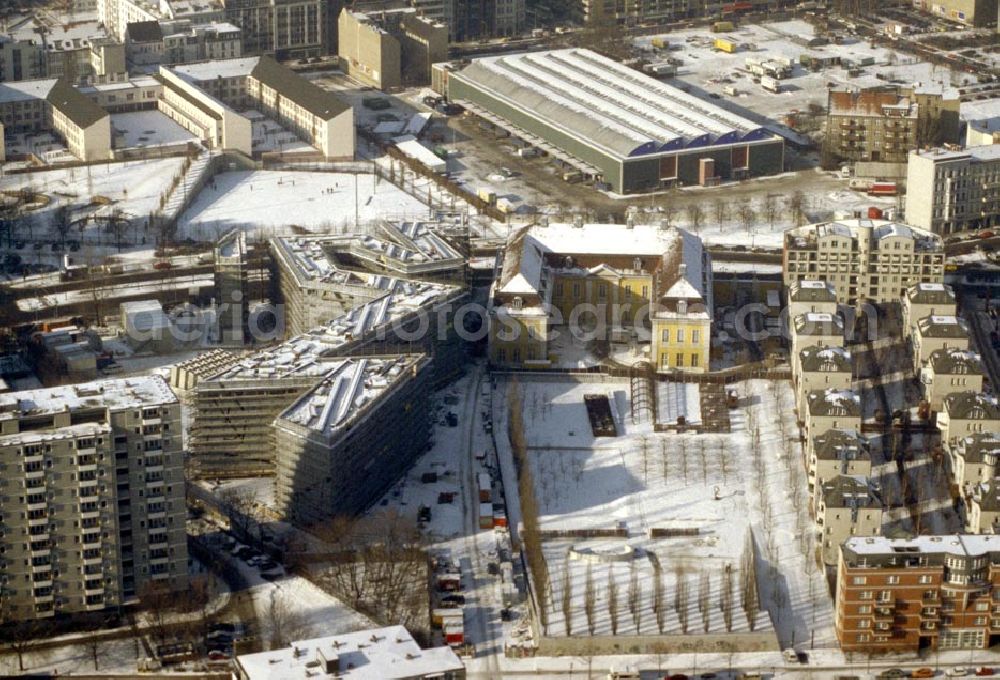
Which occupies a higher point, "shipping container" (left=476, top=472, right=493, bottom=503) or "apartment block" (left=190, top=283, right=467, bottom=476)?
"apartment block" (left=190, top=283, right=467, bottom=476)

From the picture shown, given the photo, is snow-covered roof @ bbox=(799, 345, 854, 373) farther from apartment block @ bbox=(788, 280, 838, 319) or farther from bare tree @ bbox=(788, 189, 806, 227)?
bare tree @ bbox=(788, 189, 806, 227)

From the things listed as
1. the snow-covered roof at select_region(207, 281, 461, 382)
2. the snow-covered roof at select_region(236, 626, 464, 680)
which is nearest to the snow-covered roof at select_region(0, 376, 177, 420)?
the snow-covered roof at select_region(207, 281, 461, 382)

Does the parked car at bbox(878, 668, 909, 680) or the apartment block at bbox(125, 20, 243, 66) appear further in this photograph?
the apartment block at bbox(125, 20, 243, 66)

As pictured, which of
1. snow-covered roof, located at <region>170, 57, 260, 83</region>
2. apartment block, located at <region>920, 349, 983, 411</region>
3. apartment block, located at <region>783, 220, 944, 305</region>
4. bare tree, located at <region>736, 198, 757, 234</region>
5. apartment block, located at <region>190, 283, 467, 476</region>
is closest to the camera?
apartment block, located at <region>190, 283, 467, 476</region>

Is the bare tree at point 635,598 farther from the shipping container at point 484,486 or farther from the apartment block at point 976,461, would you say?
the apartment block at point 976,461

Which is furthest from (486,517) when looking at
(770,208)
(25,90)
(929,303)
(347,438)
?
(25,90)

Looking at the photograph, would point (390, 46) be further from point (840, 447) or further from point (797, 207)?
point (840, 447)

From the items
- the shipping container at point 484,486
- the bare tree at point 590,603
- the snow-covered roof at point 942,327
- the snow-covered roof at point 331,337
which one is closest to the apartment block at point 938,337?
the snow-covered roof at point 942,327
